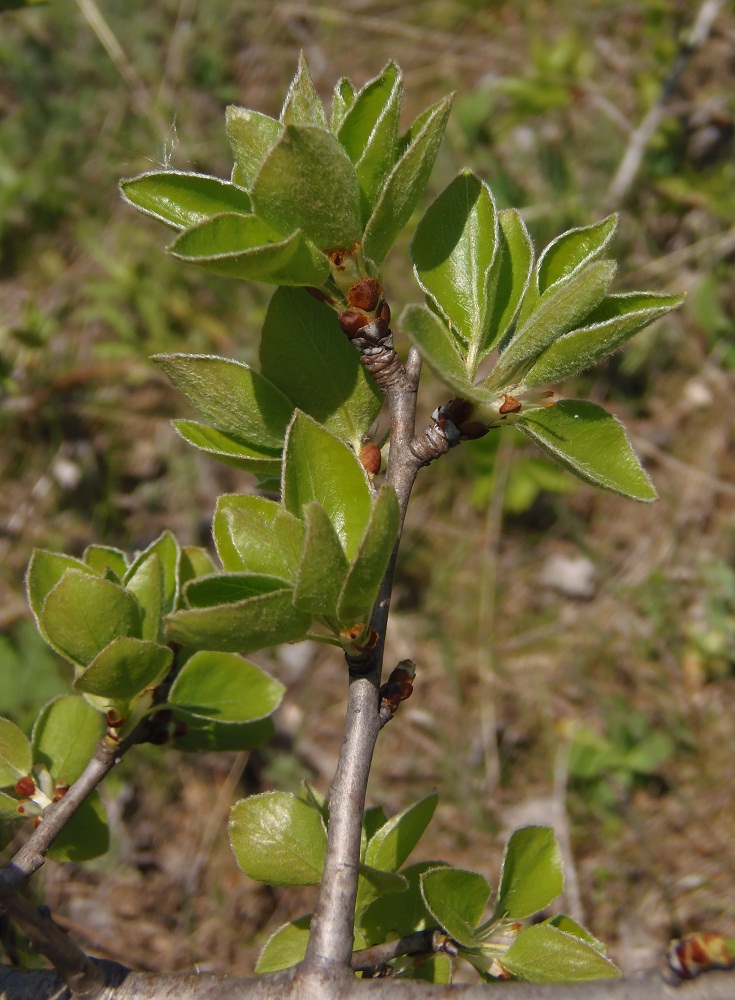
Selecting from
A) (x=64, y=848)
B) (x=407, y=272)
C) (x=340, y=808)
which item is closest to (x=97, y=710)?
(x=64, y=848)

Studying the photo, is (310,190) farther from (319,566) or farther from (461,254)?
(319,566)

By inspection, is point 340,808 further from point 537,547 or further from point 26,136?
point 26,136

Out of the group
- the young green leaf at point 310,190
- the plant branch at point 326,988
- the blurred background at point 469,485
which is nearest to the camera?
the plant branch at point 326,988

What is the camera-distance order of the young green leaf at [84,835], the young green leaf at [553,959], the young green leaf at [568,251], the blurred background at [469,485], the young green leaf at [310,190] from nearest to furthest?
the young green leaf at [310,190]
the young green leaf at [553,959]
the young green leaf at [568,251]
the young green leaf at [84,835]
the blurred background at [469,485]

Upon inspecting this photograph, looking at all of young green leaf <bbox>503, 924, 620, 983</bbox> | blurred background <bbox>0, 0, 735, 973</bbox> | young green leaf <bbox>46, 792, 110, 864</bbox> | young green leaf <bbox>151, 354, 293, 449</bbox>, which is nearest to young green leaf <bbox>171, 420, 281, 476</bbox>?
young green leaf <bbox>151, 354, 293, 449</bbox>

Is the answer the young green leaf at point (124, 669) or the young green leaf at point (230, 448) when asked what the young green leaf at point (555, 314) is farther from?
the young green leaf at point (124, 669)

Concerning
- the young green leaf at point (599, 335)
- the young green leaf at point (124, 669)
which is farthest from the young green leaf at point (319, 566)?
the young green leaf at point (599, 335)

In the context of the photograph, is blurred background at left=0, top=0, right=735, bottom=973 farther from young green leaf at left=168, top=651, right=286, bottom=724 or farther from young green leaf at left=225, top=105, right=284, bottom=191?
young green leaf at left=225, top=105, right=284, bottom=191

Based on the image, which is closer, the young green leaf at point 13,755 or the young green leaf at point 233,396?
the young green leaf at point 233,396
